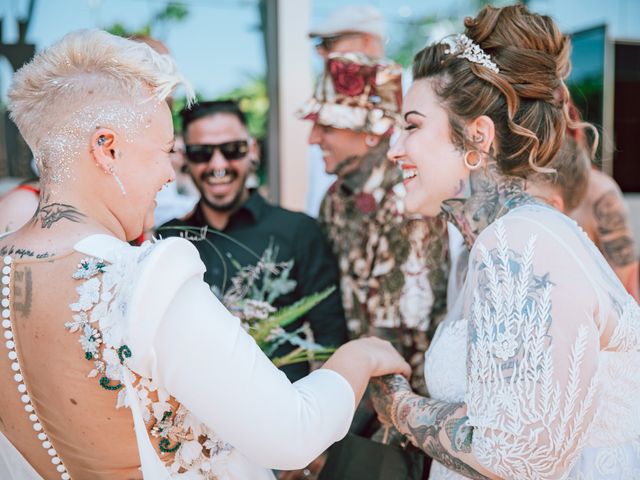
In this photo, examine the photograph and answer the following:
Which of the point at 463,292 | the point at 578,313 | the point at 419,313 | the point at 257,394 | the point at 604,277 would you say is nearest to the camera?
the point at 257,394

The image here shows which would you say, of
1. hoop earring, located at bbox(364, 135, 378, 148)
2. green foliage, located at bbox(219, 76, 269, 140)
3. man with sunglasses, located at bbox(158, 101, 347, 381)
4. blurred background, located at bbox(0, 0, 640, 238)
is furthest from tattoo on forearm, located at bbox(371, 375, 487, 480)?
green foliage, located at bbox(219, 76, 269, 140)

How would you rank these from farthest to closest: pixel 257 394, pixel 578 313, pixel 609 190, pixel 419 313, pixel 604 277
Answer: pixel 609 190 < pixel 419 313 < pixel 604 277 < pixel 578 313 < pixel 257 394

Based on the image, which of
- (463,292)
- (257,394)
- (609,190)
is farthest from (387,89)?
(257,394)

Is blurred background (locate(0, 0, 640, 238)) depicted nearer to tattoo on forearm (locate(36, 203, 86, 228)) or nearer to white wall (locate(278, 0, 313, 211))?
white wall (locate(278, 0, 313, 211))

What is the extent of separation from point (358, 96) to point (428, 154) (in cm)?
160

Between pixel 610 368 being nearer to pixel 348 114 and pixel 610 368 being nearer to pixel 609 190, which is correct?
pixel 348 114

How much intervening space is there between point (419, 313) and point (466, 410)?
1300 millimetres

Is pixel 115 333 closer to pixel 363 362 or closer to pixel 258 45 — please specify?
pixel 363 362

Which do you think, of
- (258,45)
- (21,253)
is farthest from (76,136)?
(258,45)

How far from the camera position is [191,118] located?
11.3 ft

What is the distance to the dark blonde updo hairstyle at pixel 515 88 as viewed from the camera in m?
1.98

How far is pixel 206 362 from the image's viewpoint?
4.41 ft

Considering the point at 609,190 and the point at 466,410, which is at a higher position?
the point at 609,190

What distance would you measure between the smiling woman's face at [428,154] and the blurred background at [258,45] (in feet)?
7.94
